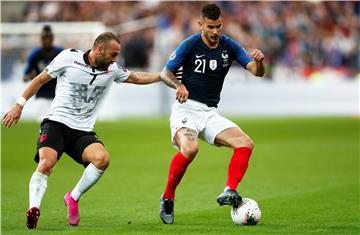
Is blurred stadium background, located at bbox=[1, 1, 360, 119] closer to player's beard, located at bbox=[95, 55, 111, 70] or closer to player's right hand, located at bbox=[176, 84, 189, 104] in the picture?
player's beard, located at bbox=[95, 55, 111, 70]

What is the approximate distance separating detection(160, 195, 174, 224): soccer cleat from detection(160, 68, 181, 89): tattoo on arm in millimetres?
Result: 1258

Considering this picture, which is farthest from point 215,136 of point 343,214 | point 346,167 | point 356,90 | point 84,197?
point 356,90

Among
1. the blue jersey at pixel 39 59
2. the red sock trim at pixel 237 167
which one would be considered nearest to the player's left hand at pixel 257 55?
the red sock trim at pixel 237 167

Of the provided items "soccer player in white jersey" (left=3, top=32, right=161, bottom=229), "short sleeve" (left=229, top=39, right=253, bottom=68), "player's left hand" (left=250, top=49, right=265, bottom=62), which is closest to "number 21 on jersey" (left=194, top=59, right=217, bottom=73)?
"short sleeve" (left=229, top=39, right=253, bottom=68)

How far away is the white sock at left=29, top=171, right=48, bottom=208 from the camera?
9.51 metres

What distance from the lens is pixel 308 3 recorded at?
37.5 meters

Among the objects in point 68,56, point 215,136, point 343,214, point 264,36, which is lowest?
point 343,214

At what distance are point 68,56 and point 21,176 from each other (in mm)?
5924

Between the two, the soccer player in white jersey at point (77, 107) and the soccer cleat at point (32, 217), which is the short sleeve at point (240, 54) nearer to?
the soccer player in white jersey at point (77, 107)

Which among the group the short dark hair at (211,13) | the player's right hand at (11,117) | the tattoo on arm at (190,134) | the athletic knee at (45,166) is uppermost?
the short dark hair at (211,13)

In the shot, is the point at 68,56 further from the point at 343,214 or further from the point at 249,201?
the point at 343,214

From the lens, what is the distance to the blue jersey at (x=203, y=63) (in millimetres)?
10523

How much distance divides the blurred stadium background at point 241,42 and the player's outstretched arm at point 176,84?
21.4 meters

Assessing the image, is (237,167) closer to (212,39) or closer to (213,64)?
(213,64)
